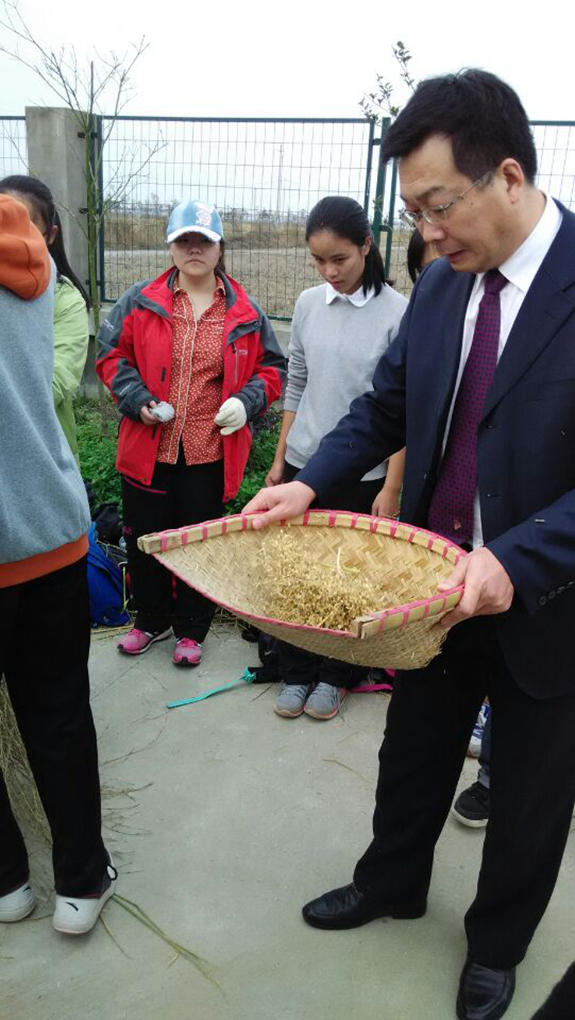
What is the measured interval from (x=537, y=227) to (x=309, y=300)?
1918 mm

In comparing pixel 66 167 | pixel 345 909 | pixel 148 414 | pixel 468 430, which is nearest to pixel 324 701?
pixel 345 909

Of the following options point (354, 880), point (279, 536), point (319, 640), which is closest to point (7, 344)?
point (279, 536)

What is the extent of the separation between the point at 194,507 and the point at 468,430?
2047mm

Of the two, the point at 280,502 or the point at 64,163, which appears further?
the point at 64,163

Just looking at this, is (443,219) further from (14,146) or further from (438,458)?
(14,146)

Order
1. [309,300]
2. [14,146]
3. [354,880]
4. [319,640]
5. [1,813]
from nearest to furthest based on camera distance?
[319,640] < [1,813] < [354,880] < [309,300] < [14,146]

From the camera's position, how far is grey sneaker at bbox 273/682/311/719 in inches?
136

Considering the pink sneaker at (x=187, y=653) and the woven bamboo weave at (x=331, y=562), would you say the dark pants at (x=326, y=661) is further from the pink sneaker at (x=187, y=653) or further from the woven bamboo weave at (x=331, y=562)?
the woven bamboo weave at (x=331, y=562)

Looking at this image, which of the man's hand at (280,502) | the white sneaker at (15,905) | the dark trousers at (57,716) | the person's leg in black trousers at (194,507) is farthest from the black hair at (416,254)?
the white sneaker at (15,905)

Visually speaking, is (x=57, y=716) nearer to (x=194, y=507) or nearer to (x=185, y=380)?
(x=194, y=507)

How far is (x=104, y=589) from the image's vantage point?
4.15 m

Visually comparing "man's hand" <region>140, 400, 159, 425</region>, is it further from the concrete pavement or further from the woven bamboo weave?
the woven bamboo weave

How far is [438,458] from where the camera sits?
6.54ft

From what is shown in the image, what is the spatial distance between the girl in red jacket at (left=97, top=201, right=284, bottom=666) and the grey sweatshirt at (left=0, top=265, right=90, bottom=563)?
1.56 m
